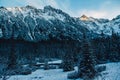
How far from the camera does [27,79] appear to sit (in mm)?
36062

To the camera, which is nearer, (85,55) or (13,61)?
(85,55)

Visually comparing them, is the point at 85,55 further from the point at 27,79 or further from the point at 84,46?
the point at 27,79

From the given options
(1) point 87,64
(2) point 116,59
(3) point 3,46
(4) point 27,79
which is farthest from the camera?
(3) point 3,46

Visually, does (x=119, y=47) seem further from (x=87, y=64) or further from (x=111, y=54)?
(x=87, y=64)

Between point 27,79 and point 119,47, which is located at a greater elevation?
point 119,47

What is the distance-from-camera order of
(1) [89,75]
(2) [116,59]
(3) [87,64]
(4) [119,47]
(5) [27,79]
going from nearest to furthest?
(1) [89,75] < (3) [87,64] < (5) [27,79] < (2) [116,59] < (4) [119,47]

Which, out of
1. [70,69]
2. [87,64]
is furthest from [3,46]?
[87,64]

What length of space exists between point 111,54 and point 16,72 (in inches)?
833

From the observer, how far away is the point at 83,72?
30484 mm

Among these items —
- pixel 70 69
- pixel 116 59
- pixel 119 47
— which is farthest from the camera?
pixel 119 47

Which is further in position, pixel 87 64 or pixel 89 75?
pixel 87 64

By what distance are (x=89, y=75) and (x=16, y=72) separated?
759 inches

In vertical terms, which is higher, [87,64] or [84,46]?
[84,46]

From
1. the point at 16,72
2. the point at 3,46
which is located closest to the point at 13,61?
the point at 16,72
